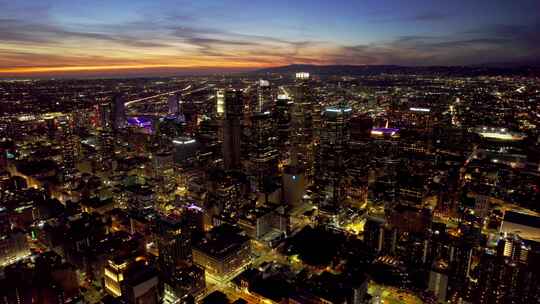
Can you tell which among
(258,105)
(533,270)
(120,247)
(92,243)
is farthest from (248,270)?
(258,105)

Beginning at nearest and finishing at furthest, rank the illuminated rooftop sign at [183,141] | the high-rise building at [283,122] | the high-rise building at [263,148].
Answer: the high-rise building at [263,148] → the illuminated rooftop sign at [183,141] → the high-rise building at [283,122]

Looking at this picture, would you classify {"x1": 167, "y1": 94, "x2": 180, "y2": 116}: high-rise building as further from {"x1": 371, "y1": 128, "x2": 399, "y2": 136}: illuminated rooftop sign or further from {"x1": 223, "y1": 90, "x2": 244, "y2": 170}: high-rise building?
{"x1": 371, "y1": 128, "x2": 399, "y2": 136}: illuminated rooftop sign

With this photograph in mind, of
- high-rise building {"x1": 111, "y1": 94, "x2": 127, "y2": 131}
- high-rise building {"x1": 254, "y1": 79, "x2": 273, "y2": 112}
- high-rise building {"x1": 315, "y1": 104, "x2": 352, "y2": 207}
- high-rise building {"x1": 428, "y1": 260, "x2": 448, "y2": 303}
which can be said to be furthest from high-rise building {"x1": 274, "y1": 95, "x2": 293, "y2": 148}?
high-rise building {"x1": 111, "y1": 94, "x2": 127, "y2": 131}

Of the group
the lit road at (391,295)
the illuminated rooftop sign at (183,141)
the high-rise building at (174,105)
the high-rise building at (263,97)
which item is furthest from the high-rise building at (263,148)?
the high-rise building at (174,105)

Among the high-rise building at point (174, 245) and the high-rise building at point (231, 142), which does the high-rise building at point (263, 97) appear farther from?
the high-rise building at point (174, 245)

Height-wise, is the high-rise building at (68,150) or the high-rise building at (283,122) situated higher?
the high-rise building at (283,122)

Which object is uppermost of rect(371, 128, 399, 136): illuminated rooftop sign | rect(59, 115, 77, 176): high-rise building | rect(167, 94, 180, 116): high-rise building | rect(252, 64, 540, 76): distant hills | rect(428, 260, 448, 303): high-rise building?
rect(252, 64, 540, 76): distant hills

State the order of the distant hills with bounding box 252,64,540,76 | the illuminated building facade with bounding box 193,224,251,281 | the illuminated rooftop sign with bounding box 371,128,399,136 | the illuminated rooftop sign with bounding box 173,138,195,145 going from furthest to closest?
1. the distant hills with bounding box 252,64,540,76
2. the illuminated rooftop sign with bounding box 371,128,399,136
3. the illuminated rooftop sign with bounding box 173,138,195,145
4. the illuminated building facade with bounding box 193,224,251,281
